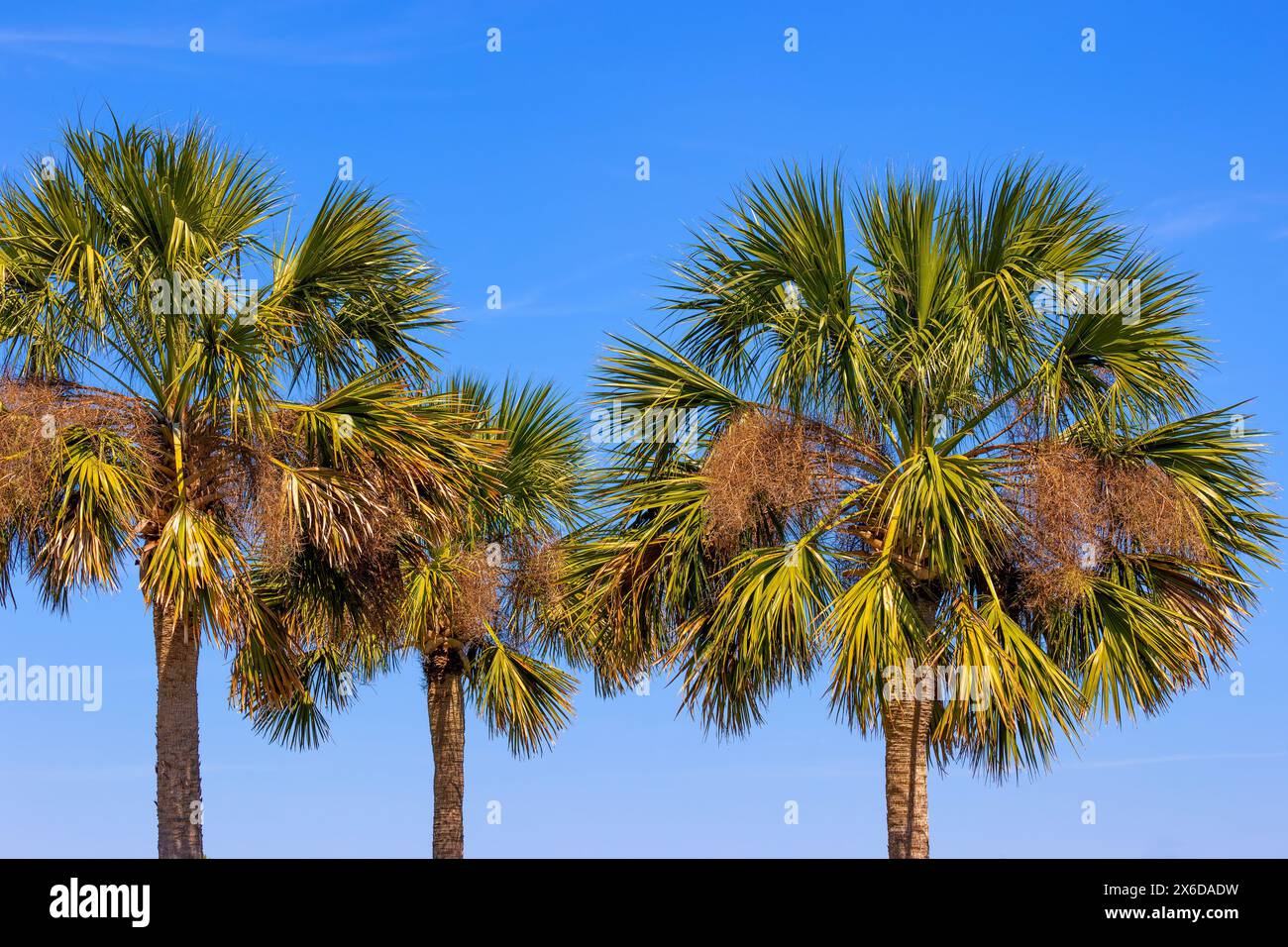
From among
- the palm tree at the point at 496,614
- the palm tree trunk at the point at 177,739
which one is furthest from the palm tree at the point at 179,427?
the palm tree at the point at 496,614

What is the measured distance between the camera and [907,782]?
14.6 metres

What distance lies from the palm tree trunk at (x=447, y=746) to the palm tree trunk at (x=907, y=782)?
8100mm

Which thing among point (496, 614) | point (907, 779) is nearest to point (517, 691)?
point (496, 614)

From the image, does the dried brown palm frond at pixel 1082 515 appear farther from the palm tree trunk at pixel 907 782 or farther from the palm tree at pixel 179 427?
the palm tree at pixel 179 427

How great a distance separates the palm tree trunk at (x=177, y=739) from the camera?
587 inches

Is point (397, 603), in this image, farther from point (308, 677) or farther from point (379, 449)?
point (308, 677)

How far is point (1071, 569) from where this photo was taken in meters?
14.4

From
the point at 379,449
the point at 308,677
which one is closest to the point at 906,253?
the point at 379,449

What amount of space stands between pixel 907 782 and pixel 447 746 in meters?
8.56

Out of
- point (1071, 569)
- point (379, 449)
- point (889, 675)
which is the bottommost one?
point (889, 675)

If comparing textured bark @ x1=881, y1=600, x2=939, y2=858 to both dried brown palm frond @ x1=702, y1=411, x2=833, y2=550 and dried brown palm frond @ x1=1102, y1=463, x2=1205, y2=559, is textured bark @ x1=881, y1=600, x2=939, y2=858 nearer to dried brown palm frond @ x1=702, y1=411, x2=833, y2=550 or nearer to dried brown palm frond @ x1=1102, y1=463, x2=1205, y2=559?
dried brown palm frond @ x1=702, y1=411, x2=833, y2=550

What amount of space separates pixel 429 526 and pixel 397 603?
1329 mm
